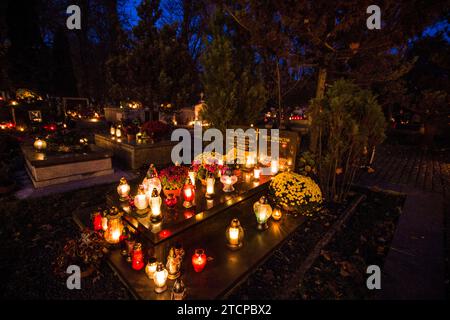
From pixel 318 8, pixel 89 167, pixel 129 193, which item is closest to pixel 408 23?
pixel 318 8

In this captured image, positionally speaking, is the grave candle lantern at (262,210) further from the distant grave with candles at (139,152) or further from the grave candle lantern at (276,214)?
the distant grave with candles at (139,152)

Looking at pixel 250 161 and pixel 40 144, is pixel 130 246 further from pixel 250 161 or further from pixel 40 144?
pixel 40 144

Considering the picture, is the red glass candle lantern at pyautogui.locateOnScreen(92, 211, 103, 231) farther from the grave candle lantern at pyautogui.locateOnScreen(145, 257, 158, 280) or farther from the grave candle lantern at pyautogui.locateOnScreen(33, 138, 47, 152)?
the grave candle lantern at pyautogui.locateOnScreen(33, 138, 47, 152)

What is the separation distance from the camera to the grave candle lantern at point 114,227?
4051mm

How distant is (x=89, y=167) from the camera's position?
26.3 ft

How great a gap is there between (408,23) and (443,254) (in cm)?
636

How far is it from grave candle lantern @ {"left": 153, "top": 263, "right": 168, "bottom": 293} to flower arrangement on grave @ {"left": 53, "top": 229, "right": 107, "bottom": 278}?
1171mm

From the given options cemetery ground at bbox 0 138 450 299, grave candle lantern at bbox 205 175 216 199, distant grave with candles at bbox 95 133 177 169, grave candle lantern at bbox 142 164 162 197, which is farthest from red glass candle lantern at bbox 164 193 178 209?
distant grave with candles at bbox 95 133 177 169

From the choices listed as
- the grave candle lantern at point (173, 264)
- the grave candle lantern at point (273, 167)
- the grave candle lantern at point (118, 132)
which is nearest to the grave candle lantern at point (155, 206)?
the grave candle lantern at point (173, 264)

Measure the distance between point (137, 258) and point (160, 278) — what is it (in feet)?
2.19

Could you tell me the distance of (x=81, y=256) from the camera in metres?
3.66

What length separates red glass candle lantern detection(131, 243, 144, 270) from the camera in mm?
3673

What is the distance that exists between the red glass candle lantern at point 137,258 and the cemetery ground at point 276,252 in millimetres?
341

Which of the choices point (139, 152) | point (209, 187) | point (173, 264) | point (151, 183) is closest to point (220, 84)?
point (139, 152)
